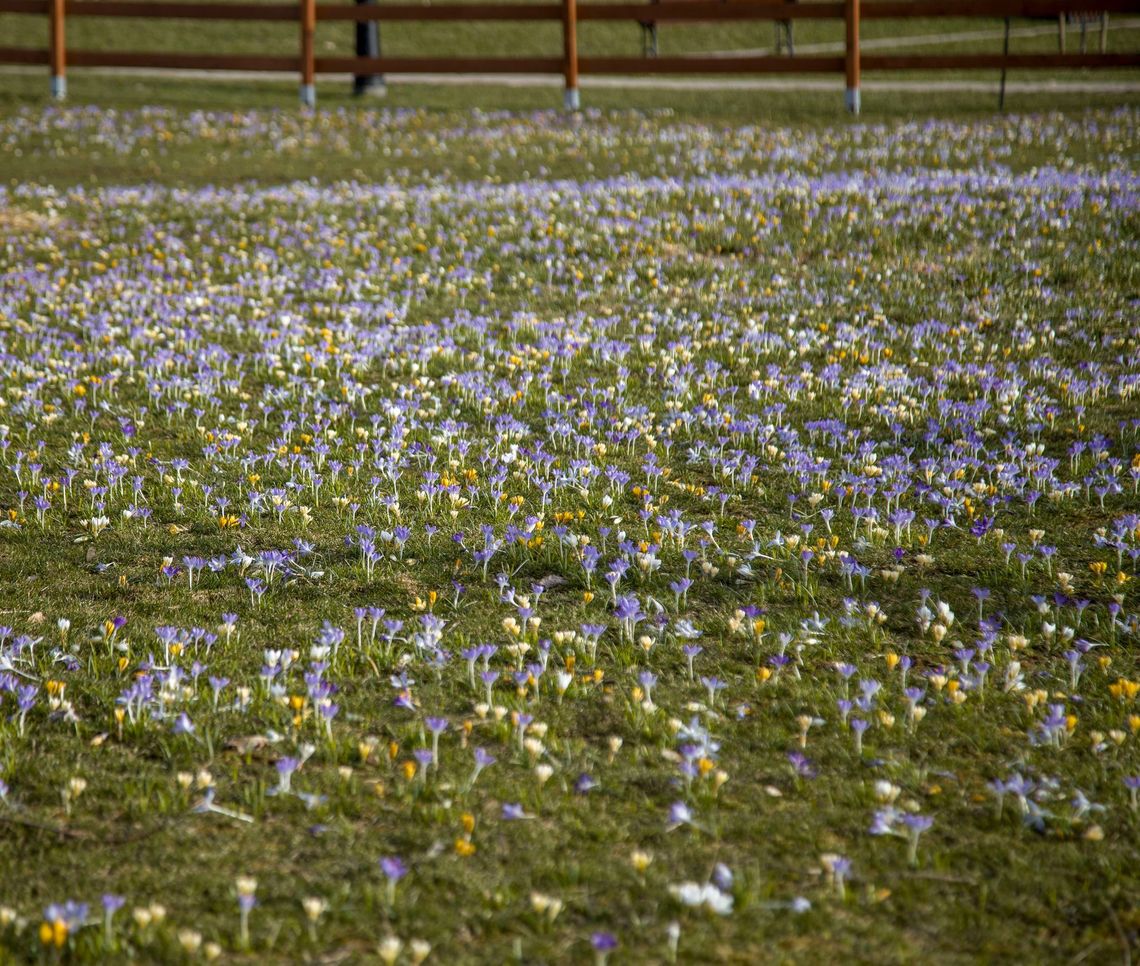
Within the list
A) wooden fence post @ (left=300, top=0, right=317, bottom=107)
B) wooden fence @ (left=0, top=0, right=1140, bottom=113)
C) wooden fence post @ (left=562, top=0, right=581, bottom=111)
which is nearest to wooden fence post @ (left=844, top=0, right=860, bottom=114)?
wooden fence @ (left=0, top=0, right=1140, bottom=113)

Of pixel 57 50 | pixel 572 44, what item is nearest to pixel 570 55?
pixel 572 44

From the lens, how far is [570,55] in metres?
22.7

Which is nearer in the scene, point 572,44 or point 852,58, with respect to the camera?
point 852,58

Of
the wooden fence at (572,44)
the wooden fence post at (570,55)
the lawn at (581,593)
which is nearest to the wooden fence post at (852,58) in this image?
the wooden fence at (572,44)

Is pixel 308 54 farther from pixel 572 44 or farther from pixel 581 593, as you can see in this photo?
pixel 581 593

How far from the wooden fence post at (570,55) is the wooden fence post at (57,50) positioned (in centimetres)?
1026

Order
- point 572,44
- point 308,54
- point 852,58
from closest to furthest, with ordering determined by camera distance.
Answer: point 852,58 → point 572,44 → point 308,54

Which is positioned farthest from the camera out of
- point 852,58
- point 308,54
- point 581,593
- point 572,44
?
point 308,54

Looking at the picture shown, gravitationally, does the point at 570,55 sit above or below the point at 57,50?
below

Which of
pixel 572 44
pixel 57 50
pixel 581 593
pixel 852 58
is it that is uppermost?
pixel 57 50

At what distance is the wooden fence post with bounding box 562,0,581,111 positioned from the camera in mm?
22125

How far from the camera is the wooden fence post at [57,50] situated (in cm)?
2323

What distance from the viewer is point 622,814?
13.2 feet

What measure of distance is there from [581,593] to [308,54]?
→ 830 inches
